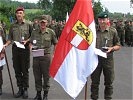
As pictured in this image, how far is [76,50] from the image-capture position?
20.1ft

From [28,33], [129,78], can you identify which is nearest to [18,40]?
[28,33]

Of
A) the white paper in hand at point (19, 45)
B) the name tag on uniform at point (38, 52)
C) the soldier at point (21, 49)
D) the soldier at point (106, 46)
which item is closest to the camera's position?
the soldier at point (106, 46)

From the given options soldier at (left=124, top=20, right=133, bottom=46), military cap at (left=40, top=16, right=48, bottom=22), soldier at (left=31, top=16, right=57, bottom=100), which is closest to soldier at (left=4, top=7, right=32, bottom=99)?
soldier at (left=31, top=16, right=57, bottom=100)

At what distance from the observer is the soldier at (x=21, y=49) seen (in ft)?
26.7

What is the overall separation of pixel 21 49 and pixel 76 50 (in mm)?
2439

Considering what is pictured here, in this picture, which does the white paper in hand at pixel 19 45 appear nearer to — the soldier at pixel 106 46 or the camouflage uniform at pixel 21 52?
the camouflage uniform at pixel 21 52

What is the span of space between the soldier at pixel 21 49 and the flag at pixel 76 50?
203 cm

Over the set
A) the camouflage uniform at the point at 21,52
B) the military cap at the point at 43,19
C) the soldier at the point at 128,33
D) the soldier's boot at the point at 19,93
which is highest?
the military cap at the point at 43,19

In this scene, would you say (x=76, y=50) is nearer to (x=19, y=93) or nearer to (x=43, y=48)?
(x=43, y=48)

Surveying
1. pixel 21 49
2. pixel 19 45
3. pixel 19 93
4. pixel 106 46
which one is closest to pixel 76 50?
pixel 106 46

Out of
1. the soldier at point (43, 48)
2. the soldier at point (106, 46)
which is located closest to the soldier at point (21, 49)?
the soldier at point (43, 48)

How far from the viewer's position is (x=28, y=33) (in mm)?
8211

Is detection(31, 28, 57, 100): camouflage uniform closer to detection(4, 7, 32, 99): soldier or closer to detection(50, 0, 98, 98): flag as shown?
detection(4, 7, 32, 99): soldier

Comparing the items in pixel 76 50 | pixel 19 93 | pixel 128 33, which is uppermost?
pixel 76 50
